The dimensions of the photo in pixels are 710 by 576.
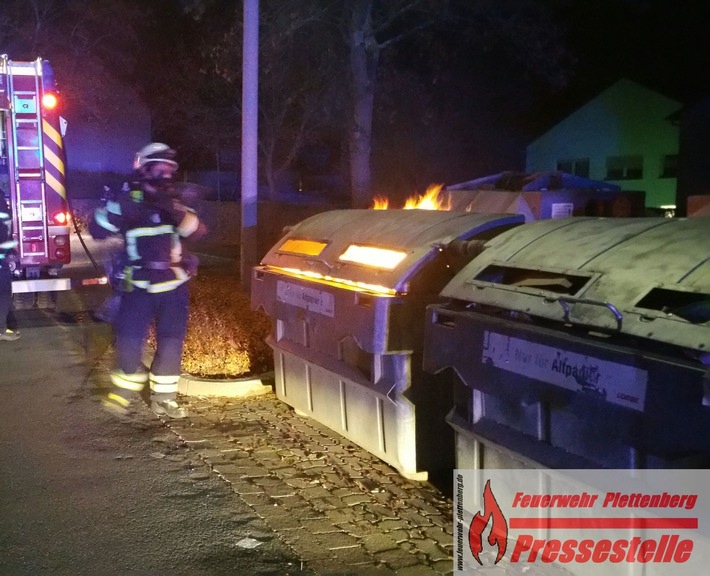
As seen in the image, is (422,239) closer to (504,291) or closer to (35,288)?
(504,291)

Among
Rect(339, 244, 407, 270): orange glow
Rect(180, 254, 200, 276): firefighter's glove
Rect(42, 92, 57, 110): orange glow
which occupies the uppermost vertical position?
Rect(42, 92, 57, 110): orange glow

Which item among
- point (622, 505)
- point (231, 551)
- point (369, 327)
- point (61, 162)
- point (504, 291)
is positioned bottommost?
point (231, 551)

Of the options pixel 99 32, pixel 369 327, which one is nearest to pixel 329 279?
pixel 369 327

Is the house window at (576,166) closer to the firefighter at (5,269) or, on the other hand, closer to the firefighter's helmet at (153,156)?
the firefighter at (5,269)

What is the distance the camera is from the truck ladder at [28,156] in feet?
29.8

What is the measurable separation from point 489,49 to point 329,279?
50.2ft

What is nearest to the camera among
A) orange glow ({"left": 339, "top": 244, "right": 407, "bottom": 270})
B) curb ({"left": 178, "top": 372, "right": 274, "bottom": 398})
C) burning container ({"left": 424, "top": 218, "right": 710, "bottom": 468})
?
burning container ({"left": 424, "top": 218, "right": 710, "bottom": 468})

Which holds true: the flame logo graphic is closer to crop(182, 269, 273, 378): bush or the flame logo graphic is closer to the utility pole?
crop(182, 269, 273, 378): bush

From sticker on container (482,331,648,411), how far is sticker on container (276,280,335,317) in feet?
4.77

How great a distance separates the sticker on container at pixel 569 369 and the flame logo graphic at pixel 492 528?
2.31 ft

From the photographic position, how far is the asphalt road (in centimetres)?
389

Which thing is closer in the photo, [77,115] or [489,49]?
[489,49]

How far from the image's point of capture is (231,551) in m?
3.99

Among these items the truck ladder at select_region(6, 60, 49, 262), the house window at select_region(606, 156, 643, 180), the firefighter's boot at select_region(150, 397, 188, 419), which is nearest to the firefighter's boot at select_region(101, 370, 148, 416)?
the firefighter's boot at select_region(150, 397, 188, 419)
